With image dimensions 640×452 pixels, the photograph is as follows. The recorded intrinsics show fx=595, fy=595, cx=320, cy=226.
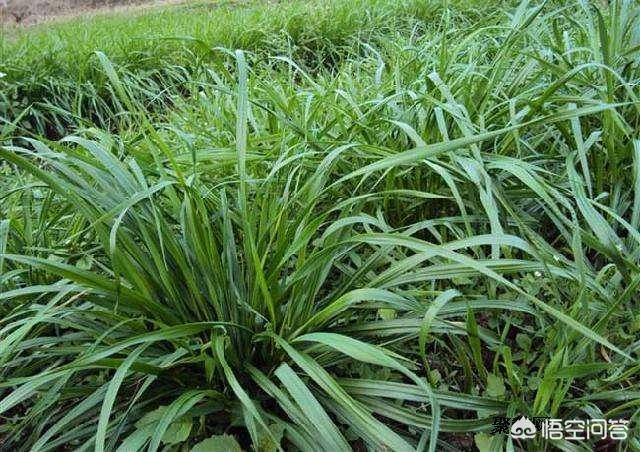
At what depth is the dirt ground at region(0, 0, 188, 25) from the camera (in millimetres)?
8070

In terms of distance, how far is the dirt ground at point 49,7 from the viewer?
8070mm

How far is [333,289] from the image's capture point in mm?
1529

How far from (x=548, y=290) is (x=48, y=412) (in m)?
1.20

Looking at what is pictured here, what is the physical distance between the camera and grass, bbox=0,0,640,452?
1.18m

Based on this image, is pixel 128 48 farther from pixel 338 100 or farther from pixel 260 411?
pixel 260 411

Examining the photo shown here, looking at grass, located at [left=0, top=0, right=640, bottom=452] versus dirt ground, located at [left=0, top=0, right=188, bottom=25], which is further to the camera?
dirt ground, located at [left=0, top=0, right=188, bottom=25]

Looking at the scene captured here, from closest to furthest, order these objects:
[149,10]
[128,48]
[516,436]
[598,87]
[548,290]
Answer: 1. [516,436]
2. [548,290]
3. [598,87]
4. [128,48]
5. [149,10]

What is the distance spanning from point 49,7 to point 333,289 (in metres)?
8.68

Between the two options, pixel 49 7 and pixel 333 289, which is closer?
pixel 333 289

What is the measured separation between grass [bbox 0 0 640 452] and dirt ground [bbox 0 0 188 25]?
7.20 meters

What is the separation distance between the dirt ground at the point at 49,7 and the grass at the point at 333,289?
7.20 m

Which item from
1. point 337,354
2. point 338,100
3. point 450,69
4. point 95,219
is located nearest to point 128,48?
point 338,100

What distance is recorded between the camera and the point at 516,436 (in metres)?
1.17

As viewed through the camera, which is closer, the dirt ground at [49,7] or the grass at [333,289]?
the grass at [333,289]
